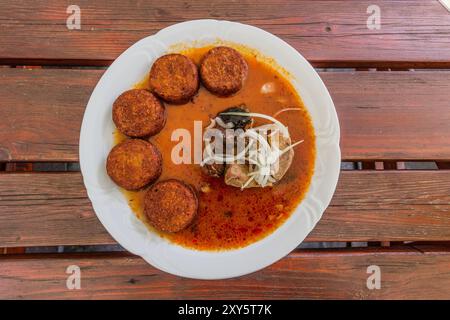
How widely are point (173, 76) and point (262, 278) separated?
112cm

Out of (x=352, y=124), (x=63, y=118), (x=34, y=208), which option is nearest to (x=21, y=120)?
(x=63, y=118)

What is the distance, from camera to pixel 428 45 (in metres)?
2.15

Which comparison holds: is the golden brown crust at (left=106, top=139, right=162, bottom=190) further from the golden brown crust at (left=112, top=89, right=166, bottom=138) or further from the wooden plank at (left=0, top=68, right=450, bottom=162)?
the wooden plank at (left=0, top=68, right=450, bottom=162)

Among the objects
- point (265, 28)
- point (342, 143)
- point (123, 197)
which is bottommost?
point (123, 197)

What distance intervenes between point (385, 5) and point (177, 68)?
1.18 m

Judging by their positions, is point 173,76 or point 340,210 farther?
point 340,210

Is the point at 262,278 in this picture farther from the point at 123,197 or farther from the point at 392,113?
the point at 392,113

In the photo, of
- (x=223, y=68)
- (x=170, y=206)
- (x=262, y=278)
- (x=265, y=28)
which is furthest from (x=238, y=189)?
(x=265, y=28)

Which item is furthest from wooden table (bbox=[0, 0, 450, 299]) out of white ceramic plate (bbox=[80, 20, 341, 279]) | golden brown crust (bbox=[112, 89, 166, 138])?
golden brown crust (bbox=[112, 89, 166, 138])

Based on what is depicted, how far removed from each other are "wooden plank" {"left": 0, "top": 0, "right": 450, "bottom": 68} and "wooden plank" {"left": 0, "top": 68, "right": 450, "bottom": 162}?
0.29 feet

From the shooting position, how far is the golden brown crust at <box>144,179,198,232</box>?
6.09ft

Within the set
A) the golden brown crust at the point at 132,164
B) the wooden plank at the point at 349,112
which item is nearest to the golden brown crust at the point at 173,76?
the golden brown crust at the point at 132,164

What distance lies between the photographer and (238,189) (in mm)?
2002
